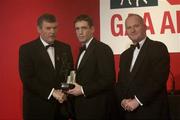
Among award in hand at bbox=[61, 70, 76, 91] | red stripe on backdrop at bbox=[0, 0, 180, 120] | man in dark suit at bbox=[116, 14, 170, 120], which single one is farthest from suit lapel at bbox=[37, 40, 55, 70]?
red stripe on backdrop at bbox=[0, 0, 180, 120]

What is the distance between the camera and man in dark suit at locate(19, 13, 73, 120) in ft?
11.1

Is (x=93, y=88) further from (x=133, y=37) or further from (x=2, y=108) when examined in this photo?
(x=2, y=108)

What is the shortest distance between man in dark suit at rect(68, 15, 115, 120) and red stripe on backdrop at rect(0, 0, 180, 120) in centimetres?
118

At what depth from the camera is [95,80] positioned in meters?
3.32

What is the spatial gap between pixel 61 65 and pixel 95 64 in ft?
1.22

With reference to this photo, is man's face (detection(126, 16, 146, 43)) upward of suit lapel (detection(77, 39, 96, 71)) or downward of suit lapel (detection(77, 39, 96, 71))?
upward

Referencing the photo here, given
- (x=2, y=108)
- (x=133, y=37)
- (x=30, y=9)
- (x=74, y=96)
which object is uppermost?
(x=30, y=9)

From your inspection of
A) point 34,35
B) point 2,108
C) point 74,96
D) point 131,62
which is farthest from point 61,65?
point 2,108

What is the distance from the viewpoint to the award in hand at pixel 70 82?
3207mm

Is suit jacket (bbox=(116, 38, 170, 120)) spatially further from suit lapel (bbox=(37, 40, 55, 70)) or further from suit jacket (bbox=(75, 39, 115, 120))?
suit lapel (bbox=(37, 40, 55, 70))

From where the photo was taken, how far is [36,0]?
4.58m

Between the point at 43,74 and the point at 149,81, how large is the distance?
3.28 feet

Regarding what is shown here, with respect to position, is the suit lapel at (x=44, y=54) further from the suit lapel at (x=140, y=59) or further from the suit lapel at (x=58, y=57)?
the suit lapel at (x=140, y=59)

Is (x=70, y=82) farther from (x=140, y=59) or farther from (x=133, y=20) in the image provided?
(x=133, y=20)
